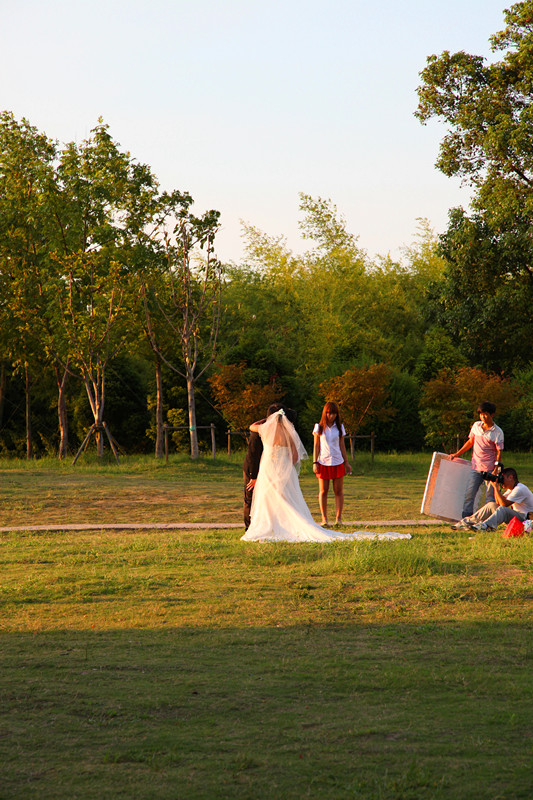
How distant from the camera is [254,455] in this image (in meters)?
12.8

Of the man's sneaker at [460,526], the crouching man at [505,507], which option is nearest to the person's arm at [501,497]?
the crouching man at [505,507]

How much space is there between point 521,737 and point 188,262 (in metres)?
24.7

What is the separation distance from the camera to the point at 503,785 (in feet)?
12.4

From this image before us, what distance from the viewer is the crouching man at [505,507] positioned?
11.8m

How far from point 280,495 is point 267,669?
659cm

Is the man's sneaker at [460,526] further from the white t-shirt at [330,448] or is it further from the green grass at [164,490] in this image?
the white t-shirt at [330,448]

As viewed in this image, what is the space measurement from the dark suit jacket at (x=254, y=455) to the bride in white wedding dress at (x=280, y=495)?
7.6 inches

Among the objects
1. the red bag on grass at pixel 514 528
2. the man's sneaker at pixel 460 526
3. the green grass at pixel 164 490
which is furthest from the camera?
the green grass at pixel 164 490

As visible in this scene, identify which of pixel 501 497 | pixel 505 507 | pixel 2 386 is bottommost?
pixel 505 507

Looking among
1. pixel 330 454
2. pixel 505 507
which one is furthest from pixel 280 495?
pixel 505 507

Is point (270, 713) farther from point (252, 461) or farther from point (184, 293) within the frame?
point (184, 293)

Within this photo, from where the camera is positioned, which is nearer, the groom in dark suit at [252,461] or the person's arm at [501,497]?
the person's arm at [501,497]

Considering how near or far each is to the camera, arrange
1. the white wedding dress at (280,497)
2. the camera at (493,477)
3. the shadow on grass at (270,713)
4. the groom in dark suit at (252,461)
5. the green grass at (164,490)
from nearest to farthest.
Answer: the shadow on grass at (270,713)
the white wedding dress at (280,497)
the camera at (493,477)
the groom in dark suit at (252,461)
the green grass at (164,490)

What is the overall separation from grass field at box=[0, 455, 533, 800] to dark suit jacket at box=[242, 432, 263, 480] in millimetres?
1436
